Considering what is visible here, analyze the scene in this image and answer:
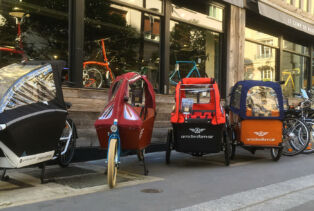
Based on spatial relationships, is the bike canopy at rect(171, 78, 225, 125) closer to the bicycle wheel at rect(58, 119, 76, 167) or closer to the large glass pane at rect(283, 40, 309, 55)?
the bicycle wheel at rect(58, 119, 76, 167)

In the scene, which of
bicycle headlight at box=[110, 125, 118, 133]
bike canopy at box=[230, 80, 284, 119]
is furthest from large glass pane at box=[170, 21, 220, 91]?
bicycle headlight at box=[110, 125, 118, 133]

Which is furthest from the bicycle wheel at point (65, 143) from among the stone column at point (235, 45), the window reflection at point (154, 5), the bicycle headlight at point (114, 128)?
the stone column at point (235, 45)

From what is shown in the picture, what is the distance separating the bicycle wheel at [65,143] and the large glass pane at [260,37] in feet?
29.8

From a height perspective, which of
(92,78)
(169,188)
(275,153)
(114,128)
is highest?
(92,78)

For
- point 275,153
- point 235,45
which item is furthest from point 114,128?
point 235,45

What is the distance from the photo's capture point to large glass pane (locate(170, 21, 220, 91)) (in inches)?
427

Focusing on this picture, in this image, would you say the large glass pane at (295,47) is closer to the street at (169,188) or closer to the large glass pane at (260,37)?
the large glass pane at (260,37)

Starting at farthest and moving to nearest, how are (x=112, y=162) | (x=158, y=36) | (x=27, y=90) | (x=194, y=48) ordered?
1. (x=194, y=48)
2. (x=158, y=36)
3. (x=112, y=162)
4. (x=27, y=90)

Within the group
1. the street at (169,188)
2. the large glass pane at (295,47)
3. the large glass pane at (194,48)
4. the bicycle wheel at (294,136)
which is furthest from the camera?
the large glass pane at (295,47)

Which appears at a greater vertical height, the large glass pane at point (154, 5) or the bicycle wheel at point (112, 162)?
the large glass pane at point (154, 5)

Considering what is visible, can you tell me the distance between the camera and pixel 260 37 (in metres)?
14.4

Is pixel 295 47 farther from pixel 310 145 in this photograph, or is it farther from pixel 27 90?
pixel 27 90

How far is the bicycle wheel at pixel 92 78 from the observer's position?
27.7 feet

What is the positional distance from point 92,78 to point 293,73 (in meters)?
11.4
